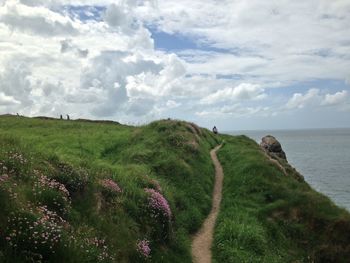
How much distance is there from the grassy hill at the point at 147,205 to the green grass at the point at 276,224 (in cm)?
7

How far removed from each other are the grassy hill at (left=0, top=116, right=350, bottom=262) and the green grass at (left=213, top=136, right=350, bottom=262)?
0.07 metres

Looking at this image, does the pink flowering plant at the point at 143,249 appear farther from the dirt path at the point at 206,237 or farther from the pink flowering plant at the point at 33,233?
the dirt path at the point at 206,237

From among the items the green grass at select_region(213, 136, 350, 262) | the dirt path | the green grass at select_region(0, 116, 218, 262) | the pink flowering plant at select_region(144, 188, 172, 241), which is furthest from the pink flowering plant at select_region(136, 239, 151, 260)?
the green grass at select_region(213, 136, 350, 262)

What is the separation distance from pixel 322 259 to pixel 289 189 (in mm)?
7092

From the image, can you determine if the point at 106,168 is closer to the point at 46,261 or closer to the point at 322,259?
the point at 46,261

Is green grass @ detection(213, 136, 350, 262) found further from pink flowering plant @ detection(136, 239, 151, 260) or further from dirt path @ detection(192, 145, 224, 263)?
pink flowering plant @ detection(136, 239, 151, 260)

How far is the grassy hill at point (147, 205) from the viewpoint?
484 inches

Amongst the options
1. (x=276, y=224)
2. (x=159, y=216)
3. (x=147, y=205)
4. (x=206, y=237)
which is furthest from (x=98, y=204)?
(x=276, y=224)

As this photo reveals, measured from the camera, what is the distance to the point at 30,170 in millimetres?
14625

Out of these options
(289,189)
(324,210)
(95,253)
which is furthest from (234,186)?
(95,253)

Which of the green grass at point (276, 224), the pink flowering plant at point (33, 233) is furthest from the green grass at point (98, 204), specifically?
the green grass at point (276, 224)

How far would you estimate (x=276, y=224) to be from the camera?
26750 millimetres

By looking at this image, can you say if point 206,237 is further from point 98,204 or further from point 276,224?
point 98,204

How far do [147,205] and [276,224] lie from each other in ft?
36.7
